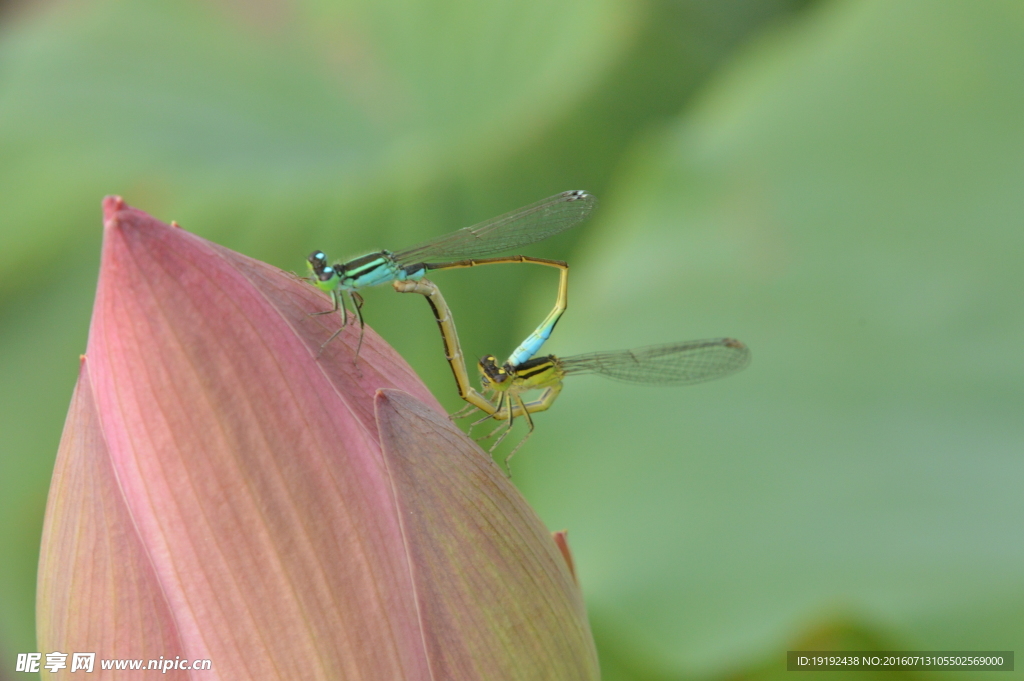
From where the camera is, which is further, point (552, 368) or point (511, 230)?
point (511, 230)

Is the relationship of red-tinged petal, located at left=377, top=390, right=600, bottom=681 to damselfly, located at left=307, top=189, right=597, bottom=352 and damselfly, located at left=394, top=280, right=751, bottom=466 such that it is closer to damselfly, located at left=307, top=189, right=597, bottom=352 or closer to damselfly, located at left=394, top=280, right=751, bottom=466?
damselfly, located at left=307, top=189, right=597, bottom=352

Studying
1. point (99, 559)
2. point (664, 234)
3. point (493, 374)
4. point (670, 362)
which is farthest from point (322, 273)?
point (664, 234)

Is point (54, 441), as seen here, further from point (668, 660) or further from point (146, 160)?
point (668, 660)

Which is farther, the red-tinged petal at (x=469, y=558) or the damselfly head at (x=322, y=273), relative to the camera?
the damselfly head at (x=322, y=273)

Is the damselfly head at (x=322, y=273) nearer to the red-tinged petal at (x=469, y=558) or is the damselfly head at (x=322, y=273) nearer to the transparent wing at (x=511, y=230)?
the transparent wing at (x=511, y=230)

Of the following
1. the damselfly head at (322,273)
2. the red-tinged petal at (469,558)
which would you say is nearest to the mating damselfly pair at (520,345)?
the damselfly head at (322,273)

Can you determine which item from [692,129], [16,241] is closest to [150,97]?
[16,241]

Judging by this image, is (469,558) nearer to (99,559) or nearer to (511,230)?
(99,559)

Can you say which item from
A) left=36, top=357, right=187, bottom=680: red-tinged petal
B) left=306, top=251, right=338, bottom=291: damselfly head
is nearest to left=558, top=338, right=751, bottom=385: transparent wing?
left=306, top=251, right=338, bottom=291: damselfly head
